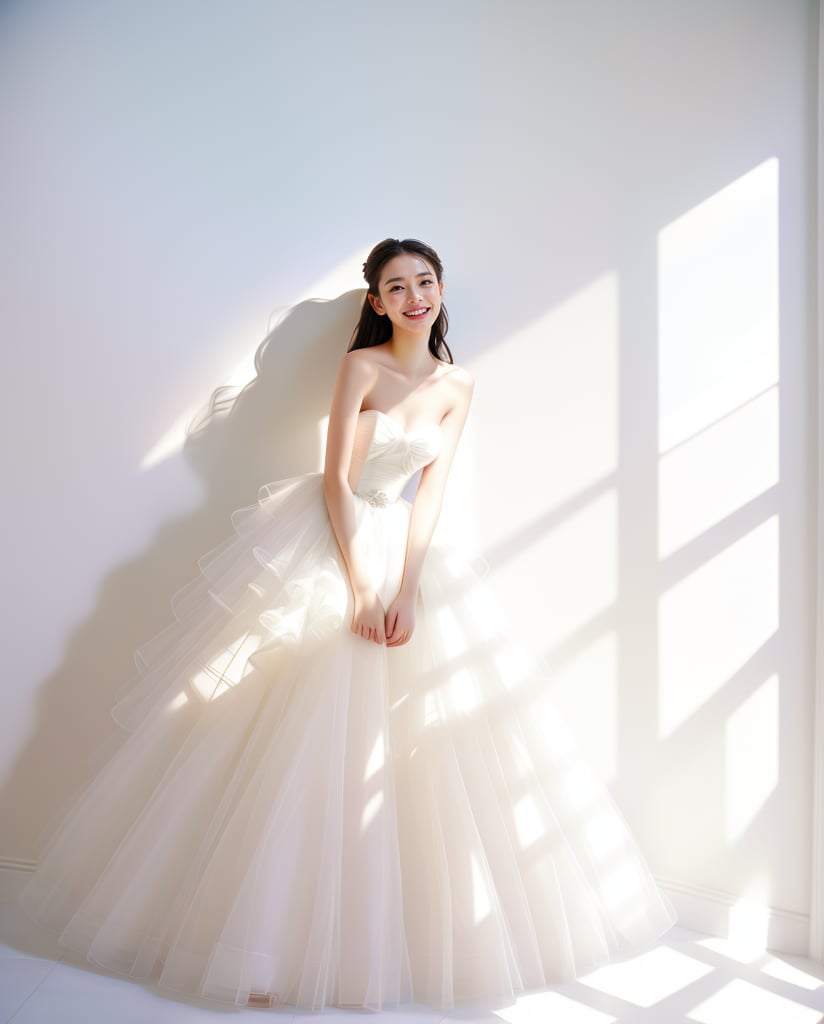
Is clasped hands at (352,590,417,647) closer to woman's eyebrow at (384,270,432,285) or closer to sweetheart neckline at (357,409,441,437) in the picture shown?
sweetheart neckline at (357,409,441,437)

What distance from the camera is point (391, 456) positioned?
7.89 feet

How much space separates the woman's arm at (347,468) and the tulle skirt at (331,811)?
0.18 ft

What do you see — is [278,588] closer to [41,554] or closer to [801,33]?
[41,554]

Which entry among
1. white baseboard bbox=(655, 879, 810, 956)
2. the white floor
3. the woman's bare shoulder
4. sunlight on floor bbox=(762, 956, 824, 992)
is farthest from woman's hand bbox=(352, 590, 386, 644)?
sunlight on floor bbox=(762, 956, 824, 992)

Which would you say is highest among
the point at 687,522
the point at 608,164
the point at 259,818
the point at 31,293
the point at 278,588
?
the point at 608,164

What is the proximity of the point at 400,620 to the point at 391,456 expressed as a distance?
1.64ft

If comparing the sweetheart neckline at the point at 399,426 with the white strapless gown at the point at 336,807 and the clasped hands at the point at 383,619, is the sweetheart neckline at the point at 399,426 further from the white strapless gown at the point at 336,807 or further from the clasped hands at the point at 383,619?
the clasped hands at the point at 383,619

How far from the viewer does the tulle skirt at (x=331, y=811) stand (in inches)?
76.2

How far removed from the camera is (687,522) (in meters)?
2.50

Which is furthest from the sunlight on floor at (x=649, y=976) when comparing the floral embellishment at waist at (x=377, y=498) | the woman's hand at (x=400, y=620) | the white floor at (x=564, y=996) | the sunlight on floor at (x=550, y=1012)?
the floral embellishment at waist at (x=377, y=498)

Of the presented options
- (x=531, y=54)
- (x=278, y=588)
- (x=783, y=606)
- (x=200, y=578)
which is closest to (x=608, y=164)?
(x=531, y=54)

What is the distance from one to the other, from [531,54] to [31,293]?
1854 millimetres

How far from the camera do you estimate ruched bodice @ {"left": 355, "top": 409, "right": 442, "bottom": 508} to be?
7.84 feet

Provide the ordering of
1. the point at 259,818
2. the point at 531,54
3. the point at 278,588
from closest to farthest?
the point at 259,818 < the point at 278,588 < the point at 531,54
